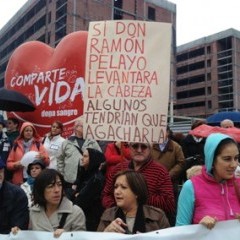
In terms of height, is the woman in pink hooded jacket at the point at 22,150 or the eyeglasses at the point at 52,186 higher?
the woman in pink hooded jacket at the point at 22,150

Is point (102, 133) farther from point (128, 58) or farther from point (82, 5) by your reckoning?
point (82, 5)

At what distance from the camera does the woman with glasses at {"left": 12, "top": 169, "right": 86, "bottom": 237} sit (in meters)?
3.27

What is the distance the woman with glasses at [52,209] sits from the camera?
129 inches

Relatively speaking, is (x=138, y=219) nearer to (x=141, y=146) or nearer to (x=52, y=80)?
(x=141, y=146)

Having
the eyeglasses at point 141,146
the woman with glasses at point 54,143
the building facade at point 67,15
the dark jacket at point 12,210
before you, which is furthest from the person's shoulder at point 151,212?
the building facade at point 67,15

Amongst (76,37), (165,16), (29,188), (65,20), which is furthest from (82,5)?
(29,188)

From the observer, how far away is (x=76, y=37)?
23.3 feet

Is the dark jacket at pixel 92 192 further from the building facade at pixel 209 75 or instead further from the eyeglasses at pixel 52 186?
the building facade at pixel 209 75

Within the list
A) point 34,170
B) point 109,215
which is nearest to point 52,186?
point 109,215

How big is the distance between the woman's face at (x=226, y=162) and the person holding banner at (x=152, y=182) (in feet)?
2.96

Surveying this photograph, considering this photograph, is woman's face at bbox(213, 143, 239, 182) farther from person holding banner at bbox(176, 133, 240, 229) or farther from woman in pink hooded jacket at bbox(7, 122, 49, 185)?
woman in pink hooded jacket at bbox(7, 122, 49, 185)

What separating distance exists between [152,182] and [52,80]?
13.1ft

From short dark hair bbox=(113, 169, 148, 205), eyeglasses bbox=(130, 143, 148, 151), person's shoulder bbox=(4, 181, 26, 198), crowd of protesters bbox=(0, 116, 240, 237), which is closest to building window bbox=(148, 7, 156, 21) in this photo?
crowd of protesters bbox=(0, 116, 240, 237)

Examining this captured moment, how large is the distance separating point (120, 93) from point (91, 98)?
27 centimetres
